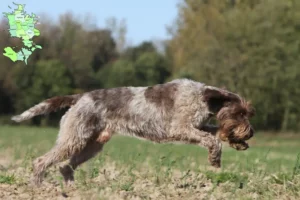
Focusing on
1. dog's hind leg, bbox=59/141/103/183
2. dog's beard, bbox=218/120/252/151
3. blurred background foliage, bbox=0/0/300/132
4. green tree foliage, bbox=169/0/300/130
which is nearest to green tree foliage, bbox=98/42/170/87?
blurred background foliage, bbox=0/0/300/132

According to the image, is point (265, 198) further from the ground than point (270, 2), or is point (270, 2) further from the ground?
point (270, 2)

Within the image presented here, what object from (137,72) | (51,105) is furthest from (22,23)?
(137,72)

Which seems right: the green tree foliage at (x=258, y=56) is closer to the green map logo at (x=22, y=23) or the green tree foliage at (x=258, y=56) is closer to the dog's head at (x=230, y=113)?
the dog's head at (x=230, y=113)

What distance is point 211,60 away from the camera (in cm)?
4766

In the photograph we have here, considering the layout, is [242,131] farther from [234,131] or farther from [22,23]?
[22,23]

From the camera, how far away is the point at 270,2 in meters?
47.6

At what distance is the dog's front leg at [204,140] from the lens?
906 centimetres

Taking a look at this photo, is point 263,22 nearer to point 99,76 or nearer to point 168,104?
point 99,76

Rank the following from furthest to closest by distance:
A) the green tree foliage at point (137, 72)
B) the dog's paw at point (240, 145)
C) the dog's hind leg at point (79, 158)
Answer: the green tree foliage at point (137, 72)
the dog's hind leg at point (79, 158)
the dog's paw at point (240, 145)

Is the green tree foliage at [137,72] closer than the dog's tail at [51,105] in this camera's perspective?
No

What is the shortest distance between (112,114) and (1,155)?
311 inches

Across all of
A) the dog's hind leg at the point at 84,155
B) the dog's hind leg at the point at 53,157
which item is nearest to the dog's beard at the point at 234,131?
the dog's hind leg at the point at 84,155

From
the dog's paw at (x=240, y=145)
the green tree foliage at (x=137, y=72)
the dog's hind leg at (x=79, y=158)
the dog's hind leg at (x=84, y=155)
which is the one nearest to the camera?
the dog's paw at (x=240, y=145)

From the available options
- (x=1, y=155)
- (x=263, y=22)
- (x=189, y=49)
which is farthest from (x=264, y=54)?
(x=1, y=155)
